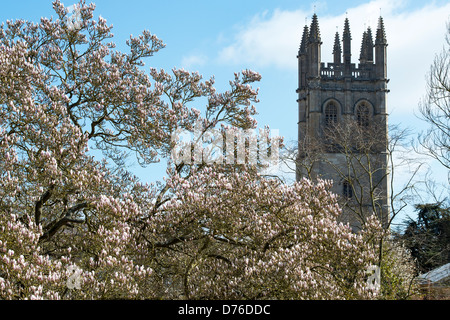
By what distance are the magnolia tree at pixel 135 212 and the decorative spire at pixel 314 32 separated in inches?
2100

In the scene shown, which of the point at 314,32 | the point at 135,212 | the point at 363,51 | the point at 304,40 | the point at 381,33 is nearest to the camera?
the point at 135,212

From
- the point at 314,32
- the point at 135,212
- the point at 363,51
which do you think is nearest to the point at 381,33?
the point at 363,51

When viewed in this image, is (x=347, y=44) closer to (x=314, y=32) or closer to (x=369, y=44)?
(x=369, y=44)

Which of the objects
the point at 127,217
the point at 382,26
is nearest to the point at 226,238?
the point at 127,217

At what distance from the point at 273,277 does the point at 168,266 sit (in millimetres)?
2529

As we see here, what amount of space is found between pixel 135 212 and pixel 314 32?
193 feet

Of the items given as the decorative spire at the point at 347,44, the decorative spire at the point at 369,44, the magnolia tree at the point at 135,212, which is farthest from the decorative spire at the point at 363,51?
the magnolia tree at the point at 135,212

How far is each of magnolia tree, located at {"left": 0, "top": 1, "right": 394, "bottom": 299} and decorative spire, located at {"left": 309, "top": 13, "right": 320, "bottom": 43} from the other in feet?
175

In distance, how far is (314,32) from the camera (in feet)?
214

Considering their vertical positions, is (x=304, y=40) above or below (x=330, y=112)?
above

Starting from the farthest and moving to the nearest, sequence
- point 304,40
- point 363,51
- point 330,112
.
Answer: point 363,51 → point 304,40 → point 330,112

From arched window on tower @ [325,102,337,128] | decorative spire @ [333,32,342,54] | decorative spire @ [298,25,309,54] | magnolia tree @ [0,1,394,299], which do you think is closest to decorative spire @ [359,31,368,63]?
decorative spire @ [333,32,342,54]

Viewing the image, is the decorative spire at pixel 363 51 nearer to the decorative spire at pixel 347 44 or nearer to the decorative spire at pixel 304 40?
the decorative spire at pixel 347 44

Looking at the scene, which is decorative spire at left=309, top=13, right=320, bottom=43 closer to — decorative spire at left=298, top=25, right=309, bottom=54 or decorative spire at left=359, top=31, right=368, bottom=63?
decorative spire at left=298, top=25, right=309, bottom=54
